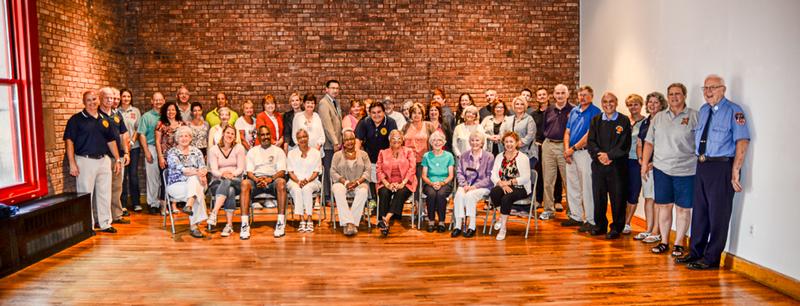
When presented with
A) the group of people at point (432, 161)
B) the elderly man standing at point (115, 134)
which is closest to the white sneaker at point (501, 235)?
the group of people at point (432, 161)

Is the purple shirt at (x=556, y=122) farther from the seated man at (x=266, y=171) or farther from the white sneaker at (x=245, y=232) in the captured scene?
the white sneaker at (x=245, y=232)

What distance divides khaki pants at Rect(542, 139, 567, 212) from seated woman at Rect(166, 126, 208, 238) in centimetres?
401

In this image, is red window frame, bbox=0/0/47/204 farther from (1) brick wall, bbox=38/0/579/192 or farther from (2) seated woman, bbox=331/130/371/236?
(2) seated woman, bbox=331/130/371/236

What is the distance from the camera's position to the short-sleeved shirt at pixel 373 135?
7004 millimetres

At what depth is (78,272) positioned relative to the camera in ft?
16.0

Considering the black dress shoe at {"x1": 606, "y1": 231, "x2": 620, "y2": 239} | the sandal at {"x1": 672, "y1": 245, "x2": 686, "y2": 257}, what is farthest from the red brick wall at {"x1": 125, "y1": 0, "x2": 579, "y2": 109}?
the sandal at {"x1": 672, "y1": 245, "x2": 686, "y2": 257}

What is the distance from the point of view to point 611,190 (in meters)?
5.97

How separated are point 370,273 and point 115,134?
145 inches

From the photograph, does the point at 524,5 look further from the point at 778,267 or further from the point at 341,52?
the point at 778,267

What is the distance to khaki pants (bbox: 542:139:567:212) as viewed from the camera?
6.96m

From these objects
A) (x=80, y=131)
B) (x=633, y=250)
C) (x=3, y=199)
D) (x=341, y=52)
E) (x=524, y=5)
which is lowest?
(x=633, y=250)

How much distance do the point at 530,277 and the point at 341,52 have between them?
203 inches

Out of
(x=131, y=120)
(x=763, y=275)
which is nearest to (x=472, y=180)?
(x=763, y=275)

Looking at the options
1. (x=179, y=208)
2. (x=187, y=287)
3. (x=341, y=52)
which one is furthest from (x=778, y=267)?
(x=179, y=208)
